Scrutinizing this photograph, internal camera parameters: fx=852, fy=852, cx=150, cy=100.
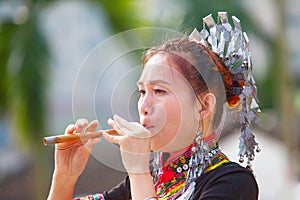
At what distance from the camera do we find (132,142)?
2.51 metres

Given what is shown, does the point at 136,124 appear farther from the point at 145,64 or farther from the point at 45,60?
the point at 45,60

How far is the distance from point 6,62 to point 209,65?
27.7 ft

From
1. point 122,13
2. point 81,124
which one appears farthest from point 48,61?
point 81,124

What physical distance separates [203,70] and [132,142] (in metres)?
0.33

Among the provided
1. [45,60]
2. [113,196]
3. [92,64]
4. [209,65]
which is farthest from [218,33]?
[45,60]

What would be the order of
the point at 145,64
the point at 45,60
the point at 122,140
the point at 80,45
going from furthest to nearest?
the point at 80,45 < the point at 45,60 < the point at 145,64 < the point at 122,140

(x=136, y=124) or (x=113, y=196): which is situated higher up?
(x=136, y=124)

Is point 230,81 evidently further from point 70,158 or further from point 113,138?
point 70,158

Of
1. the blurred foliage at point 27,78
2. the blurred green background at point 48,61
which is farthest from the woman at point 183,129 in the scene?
the blurred foliage at point 27,78

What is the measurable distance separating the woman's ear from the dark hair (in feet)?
0.04

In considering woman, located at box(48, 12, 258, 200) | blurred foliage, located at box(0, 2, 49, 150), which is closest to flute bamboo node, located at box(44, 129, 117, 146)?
woman, located at box(48, 12, 258, 200)

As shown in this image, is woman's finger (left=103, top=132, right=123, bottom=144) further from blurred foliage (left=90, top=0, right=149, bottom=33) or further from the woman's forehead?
blurred foliage (left=90, top=0, right=149, bottom=33)

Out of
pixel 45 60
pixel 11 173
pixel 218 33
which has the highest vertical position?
pixel 218 33

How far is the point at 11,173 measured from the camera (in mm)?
16641
